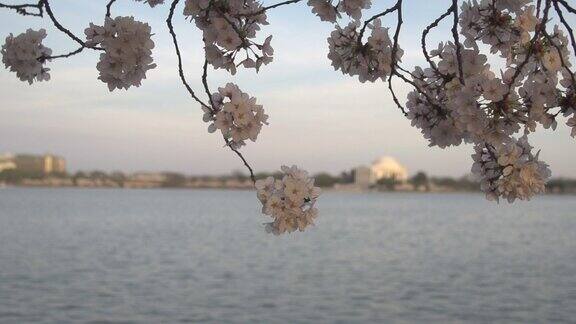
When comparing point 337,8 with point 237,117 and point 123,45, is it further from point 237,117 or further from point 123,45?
point 123,45

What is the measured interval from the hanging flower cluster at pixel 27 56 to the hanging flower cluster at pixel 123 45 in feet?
1.16

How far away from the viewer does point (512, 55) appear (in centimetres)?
178

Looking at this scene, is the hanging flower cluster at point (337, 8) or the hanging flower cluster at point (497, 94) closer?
the hanging flower cluster at point (497, 94)

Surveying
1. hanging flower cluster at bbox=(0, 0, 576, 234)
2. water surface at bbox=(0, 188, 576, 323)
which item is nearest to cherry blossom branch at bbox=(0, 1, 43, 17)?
hanging flower cluster at bbox=(0, 0, 576, 234)

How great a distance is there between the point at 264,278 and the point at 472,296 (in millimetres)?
4707

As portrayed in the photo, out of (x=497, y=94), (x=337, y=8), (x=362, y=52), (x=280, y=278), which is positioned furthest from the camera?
(x=280, y=278)

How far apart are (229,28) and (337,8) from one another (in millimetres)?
293

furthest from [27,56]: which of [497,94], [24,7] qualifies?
[497,94]

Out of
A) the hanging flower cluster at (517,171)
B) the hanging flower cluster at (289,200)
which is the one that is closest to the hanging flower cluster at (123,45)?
the hanging flower cluster at (289,200)

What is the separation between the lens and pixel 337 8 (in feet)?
5.85

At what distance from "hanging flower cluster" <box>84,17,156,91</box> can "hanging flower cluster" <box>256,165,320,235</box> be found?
35 centimetres

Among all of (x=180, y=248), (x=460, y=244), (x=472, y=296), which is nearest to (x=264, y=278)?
(x=472, y=296)

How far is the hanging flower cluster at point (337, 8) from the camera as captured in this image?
1.76 m

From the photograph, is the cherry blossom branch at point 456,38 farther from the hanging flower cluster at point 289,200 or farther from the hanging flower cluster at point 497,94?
the hanging flower cluster at point 289,200
